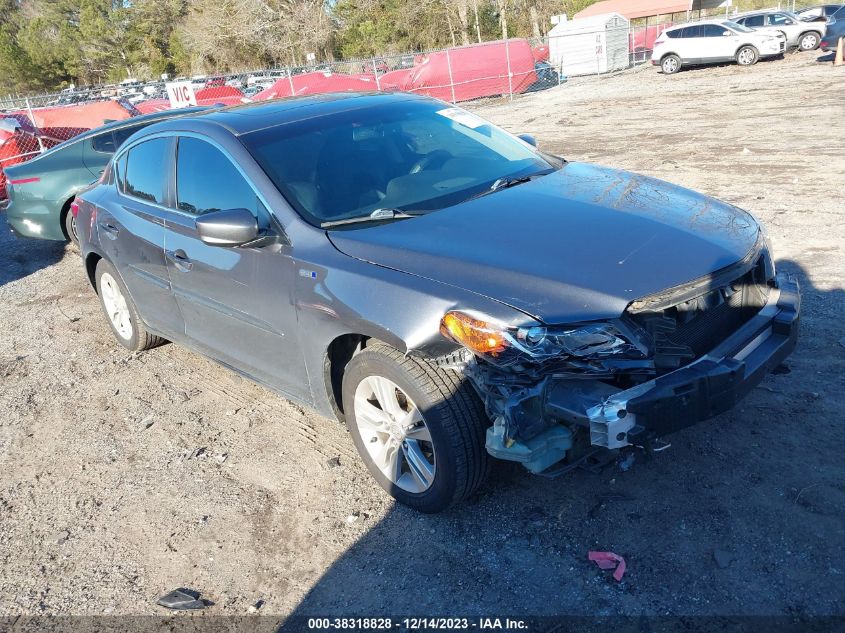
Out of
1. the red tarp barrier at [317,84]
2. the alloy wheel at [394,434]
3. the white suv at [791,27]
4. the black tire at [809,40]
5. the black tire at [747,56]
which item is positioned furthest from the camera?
the black tire at [809,40]

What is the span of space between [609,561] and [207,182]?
295 cm

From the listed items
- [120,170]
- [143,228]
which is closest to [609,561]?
[143,228]

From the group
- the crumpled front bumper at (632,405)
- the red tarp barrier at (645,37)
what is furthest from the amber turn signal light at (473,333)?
the red tarp barrier at (645,37)

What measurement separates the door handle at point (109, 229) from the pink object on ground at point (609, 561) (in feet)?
12.9

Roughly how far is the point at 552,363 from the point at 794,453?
1.56m

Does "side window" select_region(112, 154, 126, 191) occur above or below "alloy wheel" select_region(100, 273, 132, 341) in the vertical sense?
above

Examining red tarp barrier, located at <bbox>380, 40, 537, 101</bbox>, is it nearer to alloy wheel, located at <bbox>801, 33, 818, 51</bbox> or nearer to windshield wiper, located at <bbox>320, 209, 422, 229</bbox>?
alloy wheel, located at <bbox>801, 33, 818, 51</bbox>

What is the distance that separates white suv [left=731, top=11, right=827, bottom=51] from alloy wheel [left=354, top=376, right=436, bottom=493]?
26645mm

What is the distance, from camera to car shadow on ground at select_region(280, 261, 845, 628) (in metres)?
2.82

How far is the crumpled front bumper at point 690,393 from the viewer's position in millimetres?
2729

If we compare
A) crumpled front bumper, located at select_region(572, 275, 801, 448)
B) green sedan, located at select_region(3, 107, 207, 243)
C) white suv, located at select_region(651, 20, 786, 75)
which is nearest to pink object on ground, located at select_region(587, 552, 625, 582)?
crumpled front bumper, located at select_region(572, 275, 801, 448)

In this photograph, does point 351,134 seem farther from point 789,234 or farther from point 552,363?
point 789,234

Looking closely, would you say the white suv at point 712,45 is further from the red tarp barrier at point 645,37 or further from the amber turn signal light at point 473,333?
the amber turn signal light at point 473,333

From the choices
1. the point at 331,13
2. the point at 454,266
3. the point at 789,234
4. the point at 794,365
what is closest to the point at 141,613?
the point at 454,266
